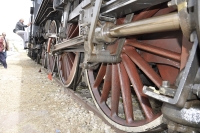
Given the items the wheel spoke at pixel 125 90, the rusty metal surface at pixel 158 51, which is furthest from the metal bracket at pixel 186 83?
the wheel spoke at pixel 125 90

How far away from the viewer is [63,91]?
10.5 feet

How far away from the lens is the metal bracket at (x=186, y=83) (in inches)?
28.4

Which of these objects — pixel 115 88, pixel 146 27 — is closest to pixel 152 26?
pixel 146 27

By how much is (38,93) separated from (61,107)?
86 cm

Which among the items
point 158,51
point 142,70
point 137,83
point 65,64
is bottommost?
point 65,64

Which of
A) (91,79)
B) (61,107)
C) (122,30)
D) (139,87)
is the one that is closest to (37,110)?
(61,107)

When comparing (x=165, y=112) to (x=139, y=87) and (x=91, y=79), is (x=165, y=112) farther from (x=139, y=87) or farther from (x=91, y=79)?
(x=91, y=79)

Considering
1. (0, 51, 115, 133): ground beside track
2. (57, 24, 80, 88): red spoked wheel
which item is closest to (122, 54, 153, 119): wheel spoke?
(0, 51, 115, 133): ground beside track

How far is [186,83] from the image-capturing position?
0.75m

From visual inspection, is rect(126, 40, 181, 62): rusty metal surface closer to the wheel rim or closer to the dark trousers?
the wheel rim

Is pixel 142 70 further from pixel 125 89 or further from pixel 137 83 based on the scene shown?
pixel 125 89

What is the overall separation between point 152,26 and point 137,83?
0.61 metres

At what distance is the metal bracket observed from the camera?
0.72m

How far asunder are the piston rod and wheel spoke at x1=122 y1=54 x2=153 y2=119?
307mm
